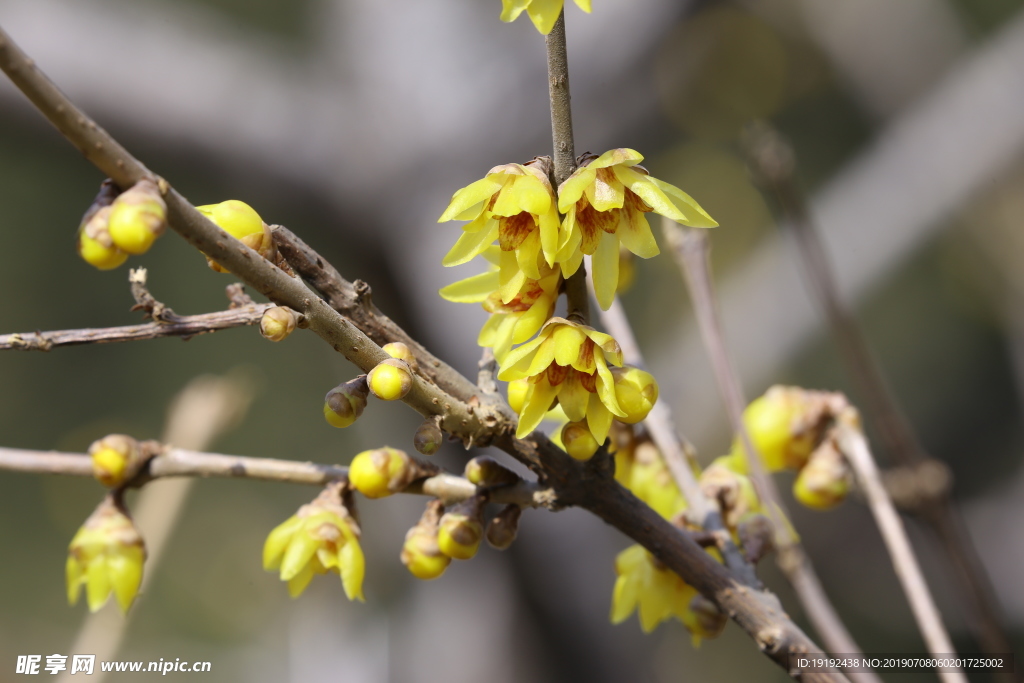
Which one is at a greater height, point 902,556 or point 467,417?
point 467,417

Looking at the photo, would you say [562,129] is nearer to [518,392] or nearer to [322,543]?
[518,392]

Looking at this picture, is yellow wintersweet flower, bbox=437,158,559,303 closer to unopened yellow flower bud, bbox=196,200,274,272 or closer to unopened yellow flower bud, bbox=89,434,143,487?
unopened yellow flower bud, bbox=196,200,274,272

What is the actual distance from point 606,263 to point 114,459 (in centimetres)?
40

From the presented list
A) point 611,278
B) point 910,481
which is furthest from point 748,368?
point 611,278

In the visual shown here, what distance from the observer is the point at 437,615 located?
6.77 ft

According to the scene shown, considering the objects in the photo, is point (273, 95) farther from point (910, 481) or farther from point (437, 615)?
point (910, 481)

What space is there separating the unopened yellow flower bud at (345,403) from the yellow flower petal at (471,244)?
100 millimetres

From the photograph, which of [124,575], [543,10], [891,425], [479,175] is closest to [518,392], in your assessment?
[543,10]

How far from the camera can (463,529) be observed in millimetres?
545

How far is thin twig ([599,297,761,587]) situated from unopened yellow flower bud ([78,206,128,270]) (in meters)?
0.34

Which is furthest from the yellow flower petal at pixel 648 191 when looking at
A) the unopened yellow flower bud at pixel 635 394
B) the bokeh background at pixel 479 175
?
the bokeh background at pixel 479 175

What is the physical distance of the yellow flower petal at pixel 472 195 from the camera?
0.45 metres

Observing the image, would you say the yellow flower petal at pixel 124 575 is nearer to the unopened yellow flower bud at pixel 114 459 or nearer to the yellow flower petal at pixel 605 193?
the unopened yellow flower bud at pixel 114 459

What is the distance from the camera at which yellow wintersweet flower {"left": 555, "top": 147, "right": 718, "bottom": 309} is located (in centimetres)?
43
